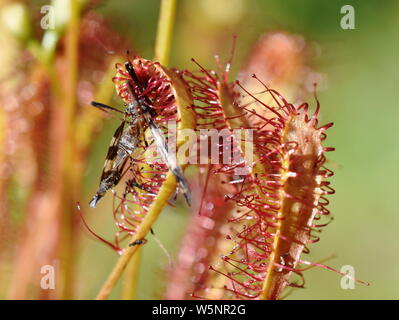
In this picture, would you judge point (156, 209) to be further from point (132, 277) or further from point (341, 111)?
point (341, 111)

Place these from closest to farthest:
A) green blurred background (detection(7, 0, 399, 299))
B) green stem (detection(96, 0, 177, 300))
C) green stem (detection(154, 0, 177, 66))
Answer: green stem (detection(96, 0, 177, 300))
green stem (detection(154, 0, 177, 66))
green blurred background (detection(7, 0, 399, 299))

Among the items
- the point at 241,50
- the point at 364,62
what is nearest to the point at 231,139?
the point at 241,50

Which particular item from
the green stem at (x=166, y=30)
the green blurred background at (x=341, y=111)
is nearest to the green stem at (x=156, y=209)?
the green stem at (x=166, y=30)

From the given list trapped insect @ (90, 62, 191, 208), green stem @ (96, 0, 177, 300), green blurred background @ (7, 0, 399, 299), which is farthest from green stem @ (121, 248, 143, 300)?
green blurred background @ (7, 0, 399, 299)

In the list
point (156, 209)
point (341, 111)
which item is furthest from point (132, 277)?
point (341, 111)

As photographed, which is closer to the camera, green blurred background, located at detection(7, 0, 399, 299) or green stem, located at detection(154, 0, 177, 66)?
green stem, located at detection(154, 0, 177, 66)

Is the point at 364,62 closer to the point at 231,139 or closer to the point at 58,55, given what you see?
the point at 58,55

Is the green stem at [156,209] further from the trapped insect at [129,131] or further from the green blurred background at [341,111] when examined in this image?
the green blurred background at [341,111]

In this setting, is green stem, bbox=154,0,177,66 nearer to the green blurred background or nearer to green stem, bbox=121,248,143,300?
green stem, bbox=121,248,143,300
